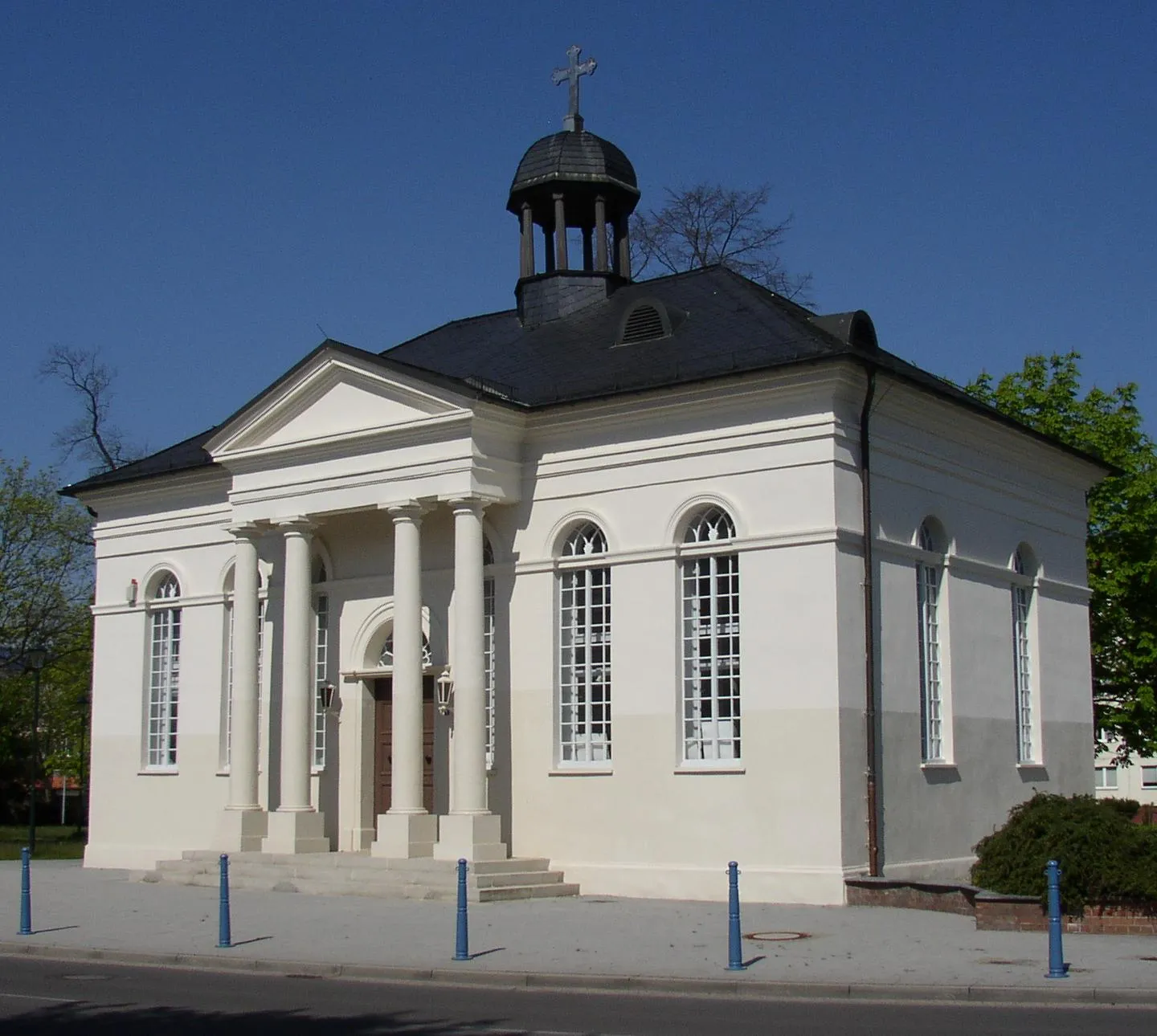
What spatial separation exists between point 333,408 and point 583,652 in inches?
222

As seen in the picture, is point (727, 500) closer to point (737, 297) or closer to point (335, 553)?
point (737, 297)

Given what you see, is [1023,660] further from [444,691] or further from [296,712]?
[296,712]

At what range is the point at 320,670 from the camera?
28109 millimetres

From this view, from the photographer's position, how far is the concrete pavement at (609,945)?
45.4ft

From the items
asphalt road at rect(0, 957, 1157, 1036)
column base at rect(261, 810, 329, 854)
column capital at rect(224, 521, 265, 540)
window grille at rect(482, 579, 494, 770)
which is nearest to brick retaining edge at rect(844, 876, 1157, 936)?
asphalt road at rect(0, 957, 1157, 1036)

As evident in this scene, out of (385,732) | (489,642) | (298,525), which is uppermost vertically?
(298,525)

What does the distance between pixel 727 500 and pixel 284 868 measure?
28.2ft

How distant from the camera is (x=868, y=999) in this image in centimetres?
1337

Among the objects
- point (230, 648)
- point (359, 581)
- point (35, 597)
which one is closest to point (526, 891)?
point (359, 581)

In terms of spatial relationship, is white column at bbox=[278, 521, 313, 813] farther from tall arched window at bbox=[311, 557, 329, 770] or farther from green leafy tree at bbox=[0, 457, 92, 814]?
green leafy tree at bbox=[0, 457, 92, 814]

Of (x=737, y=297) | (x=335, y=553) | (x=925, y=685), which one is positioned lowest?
(x=925, y=685)

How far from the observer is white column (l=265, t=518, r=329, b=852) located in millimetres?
25578

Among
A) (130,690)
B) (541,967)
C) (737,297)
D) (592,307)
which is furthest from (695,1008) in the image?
(130,690)

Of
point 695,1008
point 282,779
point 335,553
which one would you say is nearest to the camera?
point 695,1008
